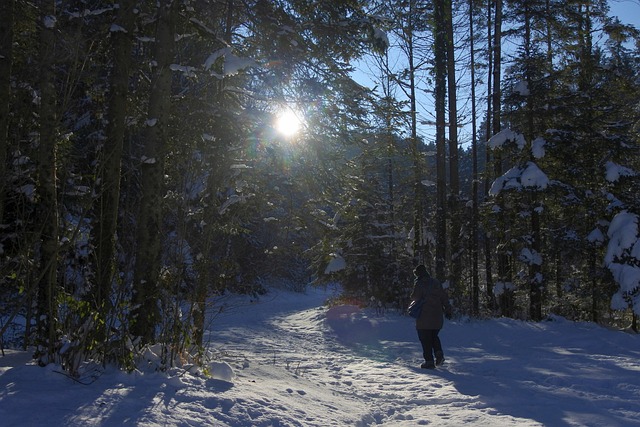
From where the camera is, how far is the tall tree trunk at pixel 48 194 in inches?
175

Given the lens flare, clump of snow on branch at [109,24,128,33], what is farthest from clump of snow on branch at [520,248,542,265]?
clump of snow on branch at [109,24,128,33]

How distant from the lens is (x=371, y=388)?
266 inches

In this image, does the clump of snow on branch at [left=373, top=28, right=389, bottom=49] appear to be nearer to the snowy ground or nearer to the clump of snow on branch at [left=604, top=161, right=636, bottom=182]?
the snowy ground

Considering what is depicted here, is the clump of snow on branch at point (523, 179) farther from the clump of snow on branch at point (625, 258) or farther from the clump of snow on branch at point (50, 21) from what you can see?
the clump of snow on branch at point (50, 21)

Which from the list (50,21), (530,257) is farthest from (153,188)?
(530,257)

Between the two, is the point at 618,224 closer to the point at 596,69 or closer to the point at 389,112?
the point at 596,69

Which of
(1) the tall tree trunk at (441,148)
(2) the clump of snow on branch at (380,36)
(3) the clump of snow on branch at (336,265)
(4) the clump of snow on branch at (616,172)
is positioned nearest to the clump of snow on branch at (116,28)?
(2) the clump of snow on branch at (380,36)

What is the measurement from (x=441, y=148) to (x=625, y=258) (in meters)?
6.24

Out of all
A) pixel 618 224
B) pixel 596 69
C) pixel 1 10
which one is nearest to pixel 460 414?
pixel 1 10

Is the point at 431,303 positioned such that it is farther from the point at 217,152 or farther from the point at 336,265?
the point at 336,265

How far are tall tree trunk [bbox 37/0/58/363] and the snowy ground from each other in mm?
355

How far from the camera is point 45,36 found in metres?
5.27

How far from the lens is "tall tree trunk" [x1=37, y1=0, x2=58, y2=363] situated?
4.44 m

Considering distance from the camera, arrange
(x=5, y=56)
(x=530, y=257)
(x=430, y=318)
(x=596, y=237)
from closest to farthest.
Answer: (x=5, y=56), (x=430, y=318), (x=596, y=237), (x=530, y=257)
